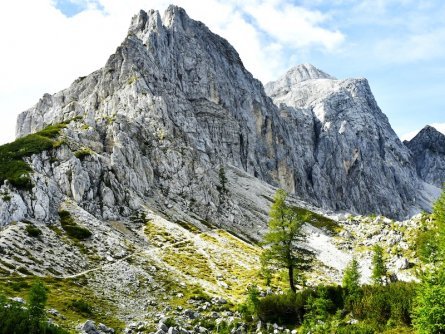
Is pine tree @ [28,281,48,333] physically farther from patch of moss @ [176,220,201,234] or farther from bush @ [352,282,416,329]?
patch of moss @ [176,220,201,234]

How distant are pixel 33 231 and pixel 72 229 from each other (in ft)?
26.4

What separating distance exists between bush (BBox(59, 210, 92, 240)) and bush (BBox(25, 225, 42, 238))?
5659mm

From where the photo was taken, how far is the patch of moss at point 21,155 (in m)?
70.0

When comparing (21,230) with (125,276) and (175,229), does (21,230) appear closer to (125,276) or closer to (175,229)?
(125,276)

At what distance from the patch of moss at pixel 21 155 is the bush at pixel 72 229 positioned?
8.06 m

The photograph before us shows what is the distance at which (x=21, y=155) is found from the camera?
8269 cm

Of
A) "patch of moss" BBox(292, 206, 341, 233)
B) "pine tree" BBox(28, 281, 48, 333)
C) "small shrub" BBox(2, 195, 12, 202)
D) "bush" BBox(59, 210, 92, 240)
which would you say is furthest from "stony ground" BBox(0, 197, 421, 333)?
"patch of moss" BBox(292, 206, 341, 233)

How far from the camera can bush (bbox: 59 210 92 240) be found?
6471 cm

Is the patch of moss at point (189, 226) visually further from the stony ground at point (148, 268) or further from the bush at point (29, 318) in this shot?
the bush at point (29, 318)

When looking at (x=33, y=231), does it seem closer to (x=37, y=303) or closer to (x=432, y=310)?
(x=37, y=303)

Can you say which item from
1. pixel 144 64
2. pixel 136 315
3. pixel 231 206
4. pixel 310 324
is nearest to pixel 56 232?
pixel 136 315

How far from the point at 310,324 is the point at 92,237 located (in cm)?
4424

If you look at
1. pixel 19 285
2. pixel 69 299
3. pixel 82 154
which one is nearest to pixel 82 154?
pixel 82 154

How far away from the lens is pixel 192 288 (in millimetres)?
55406
